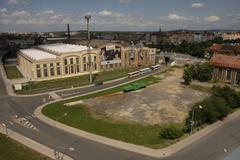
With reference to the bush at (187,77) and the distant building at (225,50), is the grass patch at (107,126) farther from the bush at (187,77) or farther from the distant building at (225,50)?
the distant building at (225,50)

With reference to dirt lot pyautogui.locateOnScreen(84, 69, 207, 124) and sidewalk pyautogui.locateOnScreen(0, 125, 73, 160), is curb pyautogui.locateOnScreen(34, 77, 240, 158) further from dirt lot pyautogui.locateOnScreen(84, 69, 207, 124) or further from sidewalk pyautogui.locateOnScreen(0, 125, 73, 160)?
dirt lot pyautogui.locateOnScreen(84, 69, 207, 124)

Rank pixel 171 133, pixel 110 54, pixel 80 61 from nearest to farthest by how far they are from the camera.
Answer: pixel 171 133
pixel 80 61
pixel 110 54

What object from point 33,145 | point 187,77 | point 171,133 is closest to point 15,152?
point 33,145

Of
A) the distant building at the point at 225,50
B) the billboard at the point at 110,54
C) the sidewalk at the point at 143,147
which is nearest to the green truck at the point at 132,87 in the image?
the sidewalk at the point at 143,147

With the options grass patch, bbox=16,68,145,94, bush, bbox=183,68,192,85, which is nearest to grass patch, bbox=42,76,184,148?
grass patch, bbox=16,68,145,94

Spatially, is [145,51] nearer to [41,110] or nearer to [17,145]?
[41,110]

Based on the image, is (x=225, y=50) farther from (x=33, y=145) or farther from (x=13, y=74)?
(x=33, y=145)

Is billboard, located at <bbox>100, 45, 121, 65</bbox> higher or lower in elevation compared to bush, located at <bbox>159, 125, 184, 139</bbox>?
higher
